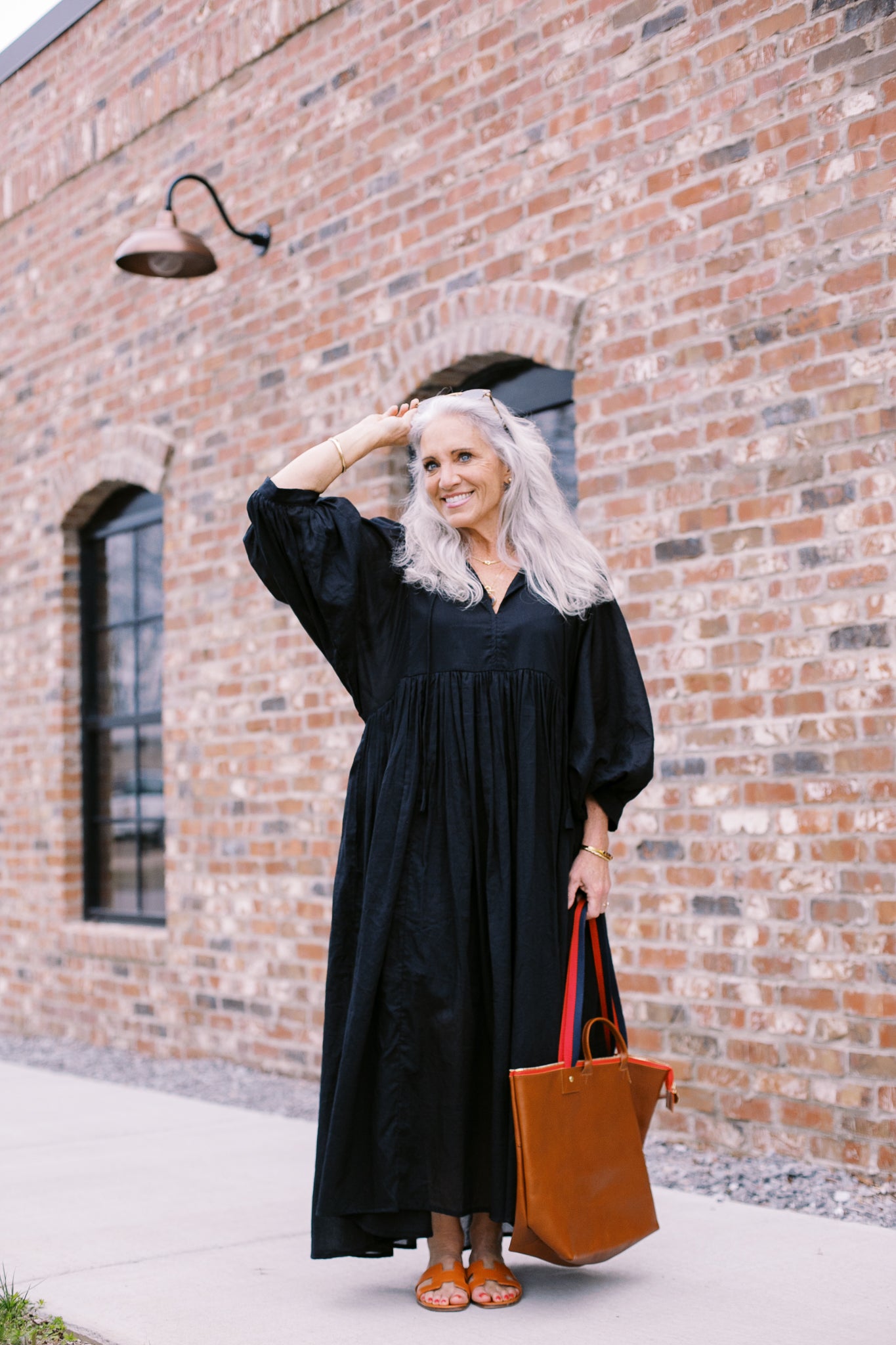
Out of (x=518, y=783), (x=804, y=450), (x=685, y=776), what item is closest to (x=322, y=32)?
(x=804, y=450)

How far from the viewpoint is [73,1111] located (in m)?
5.50

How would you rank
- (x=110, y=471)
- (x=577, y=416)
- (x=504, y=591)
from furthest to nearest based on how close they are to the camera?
(x=110, y=471) < (x=577, y=416) < (x=504, y=591)

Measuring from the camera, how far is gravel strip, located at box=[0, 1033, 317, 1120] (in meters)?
5.71

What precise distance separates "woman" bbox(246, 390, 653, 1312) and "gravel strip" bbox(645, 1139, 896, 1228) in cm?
111

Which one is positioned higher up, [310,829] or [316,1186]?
[310,829]

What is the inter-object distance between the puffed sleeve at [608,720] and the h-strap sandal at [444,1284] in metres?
0.95

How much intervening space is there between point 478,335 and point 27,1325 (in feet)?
11.5

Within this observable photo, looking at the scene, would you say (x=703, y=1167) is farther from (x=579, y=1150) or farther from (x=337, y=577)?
(x=337, y=577)

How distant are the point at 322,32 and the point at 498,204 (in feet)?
4.75

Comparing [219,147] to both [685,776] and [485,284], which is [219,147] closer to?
[485,284]

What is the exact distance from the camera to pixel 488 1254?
300 centimetres

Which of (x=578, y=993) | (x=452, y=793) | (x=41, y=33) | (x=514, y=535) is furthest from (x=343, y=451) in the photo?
(x=41, y=33)

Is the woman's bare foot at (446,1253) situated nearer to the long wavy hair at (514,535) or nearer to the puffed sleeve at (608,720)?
the puffed sleeve at (608,720)

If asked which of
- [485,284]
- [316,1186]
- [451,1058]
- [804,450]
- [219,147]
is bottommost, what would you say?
[316,1186]
